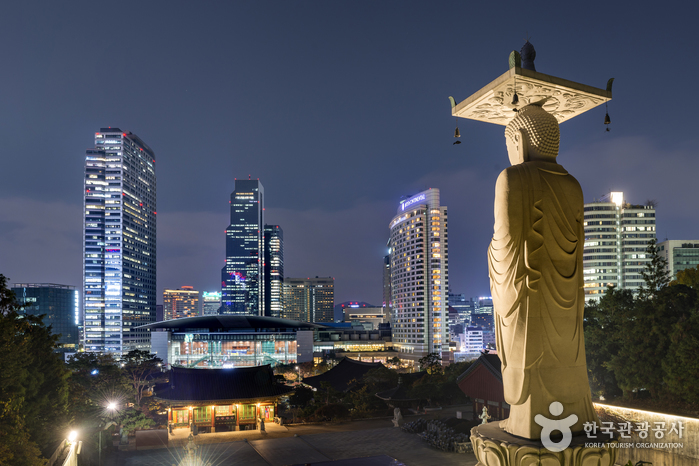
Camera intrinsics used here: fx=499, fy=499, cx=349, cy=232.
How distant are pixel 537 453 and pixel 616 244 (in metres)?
113

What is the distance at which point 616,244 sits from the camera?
10750 centimetres

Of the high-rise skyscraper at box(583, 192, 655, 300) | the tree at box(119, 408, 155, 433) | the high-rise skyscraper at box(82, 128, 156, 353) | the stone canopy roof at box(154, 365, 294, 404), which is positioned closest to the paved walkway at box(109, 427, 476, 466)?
the tree at box(119, 408, 155, 433)

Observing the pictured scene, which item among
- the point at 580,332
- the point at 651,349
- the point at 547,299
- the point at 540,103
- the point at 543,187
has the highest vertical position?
the point at 540,103

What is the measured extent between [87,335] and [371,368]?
4477 inches

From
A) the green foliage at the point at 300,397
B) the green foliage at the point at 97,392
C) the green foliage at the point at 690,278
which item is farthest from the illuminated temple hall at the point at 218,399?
the green foliage at the point at 690,278

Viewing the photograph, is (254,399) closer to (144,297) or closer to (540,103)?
(540,103)

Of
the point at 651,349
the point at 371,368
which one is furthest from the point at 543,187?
the point at 371,368

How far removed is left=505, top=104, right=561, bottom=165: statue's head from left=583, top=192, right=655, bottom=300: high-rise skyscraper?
106 m

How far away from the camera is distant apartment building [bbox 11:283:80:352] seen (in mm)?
138125

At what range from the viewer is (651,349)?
81.0 ft

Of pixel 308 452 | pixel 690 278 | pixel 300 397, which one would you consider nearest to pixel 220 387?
pixel 300 397

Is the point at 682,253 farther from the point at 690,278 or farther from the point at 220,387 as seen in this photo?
the point at 220,387

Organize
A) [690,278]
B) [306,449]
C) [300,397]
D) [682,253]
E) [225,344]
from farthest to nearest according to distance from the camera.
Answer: [682,253]
[225,344]
[300,397]
[690,278]
[306,449]

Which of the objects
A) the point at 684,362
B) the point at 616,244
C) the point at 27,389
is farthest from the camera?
the point at 616,244
